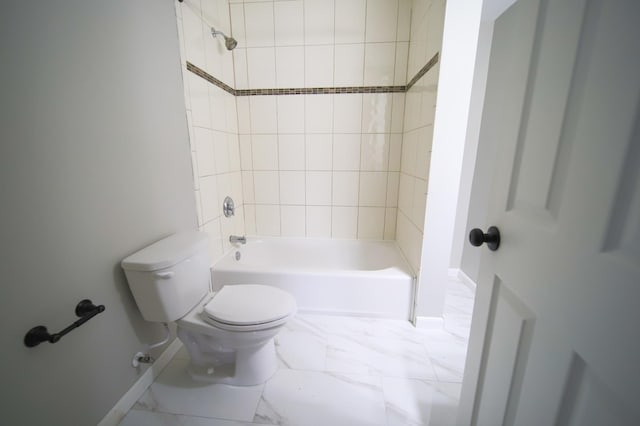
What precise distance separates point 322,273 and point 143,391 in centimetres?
112

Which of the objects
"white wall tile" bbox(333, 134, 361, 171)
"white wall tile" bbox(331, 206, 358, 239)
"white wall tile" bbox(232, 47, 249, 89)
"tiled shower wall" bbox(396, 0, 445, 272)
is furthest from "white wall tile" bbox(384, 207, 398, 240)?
"white wall tile" bbox(232, 47, 249, 89)

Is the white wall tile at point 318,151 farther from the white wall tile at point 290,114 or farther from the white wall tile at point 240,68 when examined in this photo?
the white wall tile at point 240,68

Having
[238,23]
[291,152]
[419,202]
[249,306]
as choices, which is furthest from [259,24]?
[249,306]

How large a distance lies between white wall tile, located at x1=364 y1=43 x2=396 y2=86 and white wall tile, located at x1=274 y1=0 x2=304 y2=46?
0.55 m

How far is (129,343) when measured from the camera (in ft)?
3.69

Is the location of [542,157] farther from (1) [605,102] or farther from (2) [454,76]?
(2) [454,76]

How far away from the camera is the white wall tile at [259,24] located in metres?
1.92

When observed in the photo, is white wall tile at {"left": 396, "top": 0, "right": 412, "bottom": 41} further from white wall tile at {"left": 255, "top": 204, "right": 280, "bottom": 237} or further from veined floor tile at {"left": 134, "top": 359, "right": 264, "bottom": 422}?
veined floor tile at {"left": 134, "top": 359, "right": 264, "bottom": 422}

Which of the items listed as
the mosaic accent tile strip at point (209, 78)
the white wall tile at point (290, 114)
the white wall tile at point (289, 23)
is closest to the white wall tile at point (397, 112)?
the white wall tile at point (290, 114)

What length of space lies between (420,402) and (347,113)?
77.3 inches

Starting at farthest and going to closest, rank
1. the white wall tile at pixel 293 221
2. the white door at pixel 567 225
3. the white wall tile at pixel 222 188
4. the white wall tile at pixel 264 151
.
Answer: the white wall tile at pixel 293 221 → the white wall tile at pixel 264 151 → the white wall tile at pixel 222 188 → the white door at pixel 567 225

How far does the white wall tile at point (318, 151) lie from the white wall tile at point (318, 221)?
0.37m

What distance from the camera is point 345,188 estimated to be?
2.20 m

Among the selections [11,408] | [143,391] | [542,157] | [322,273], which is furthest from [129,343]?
[542,157]
